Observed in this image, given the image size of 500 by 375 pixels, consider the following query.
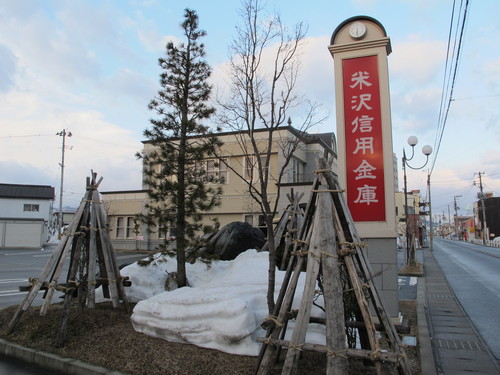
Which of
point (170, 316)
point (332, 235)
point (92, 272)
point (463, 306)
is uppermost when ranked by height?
point (332, 235)

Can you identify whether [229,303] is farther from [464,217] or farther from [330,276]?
[464,217]

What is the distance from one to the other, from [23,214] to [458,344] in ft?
141

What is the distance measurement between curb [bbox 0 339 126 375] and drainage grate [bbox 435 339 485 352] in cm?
506

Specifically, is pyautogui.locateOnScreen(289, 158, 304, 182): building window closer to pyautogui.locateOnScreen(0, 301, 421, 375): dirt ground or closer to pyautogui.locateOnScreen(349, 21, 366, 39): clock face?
pyautogui.locateOnScreen(349, 21, 366, 39): clock face

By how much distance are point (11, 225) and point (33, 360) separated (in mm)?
39608

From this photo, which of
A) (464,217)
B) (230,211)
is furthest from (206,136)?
(464,217)

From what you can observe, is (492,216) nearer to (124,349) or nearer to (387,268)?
(387,268)

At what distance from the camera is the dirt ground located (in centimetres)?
449

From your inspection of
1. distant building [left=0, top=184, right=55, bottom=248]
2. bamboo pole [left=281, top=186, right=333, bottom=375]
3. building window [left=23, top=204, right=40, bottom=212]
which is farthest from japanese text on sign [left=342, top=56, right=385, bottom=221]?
building window [left=23, top=204, right=40, bottom=212]

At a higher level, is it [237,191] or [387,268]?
[237,191]

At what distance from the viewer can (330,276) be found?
3.71 metres

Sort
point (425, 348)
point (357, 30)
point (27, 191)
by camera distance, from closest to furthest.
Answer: point (425, 348) < point (357, 30) < point (27, 191)

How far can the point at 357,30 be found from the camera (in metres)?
7.30

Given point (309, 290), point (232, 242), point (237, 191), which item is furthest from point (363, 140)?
point (237, 191)
